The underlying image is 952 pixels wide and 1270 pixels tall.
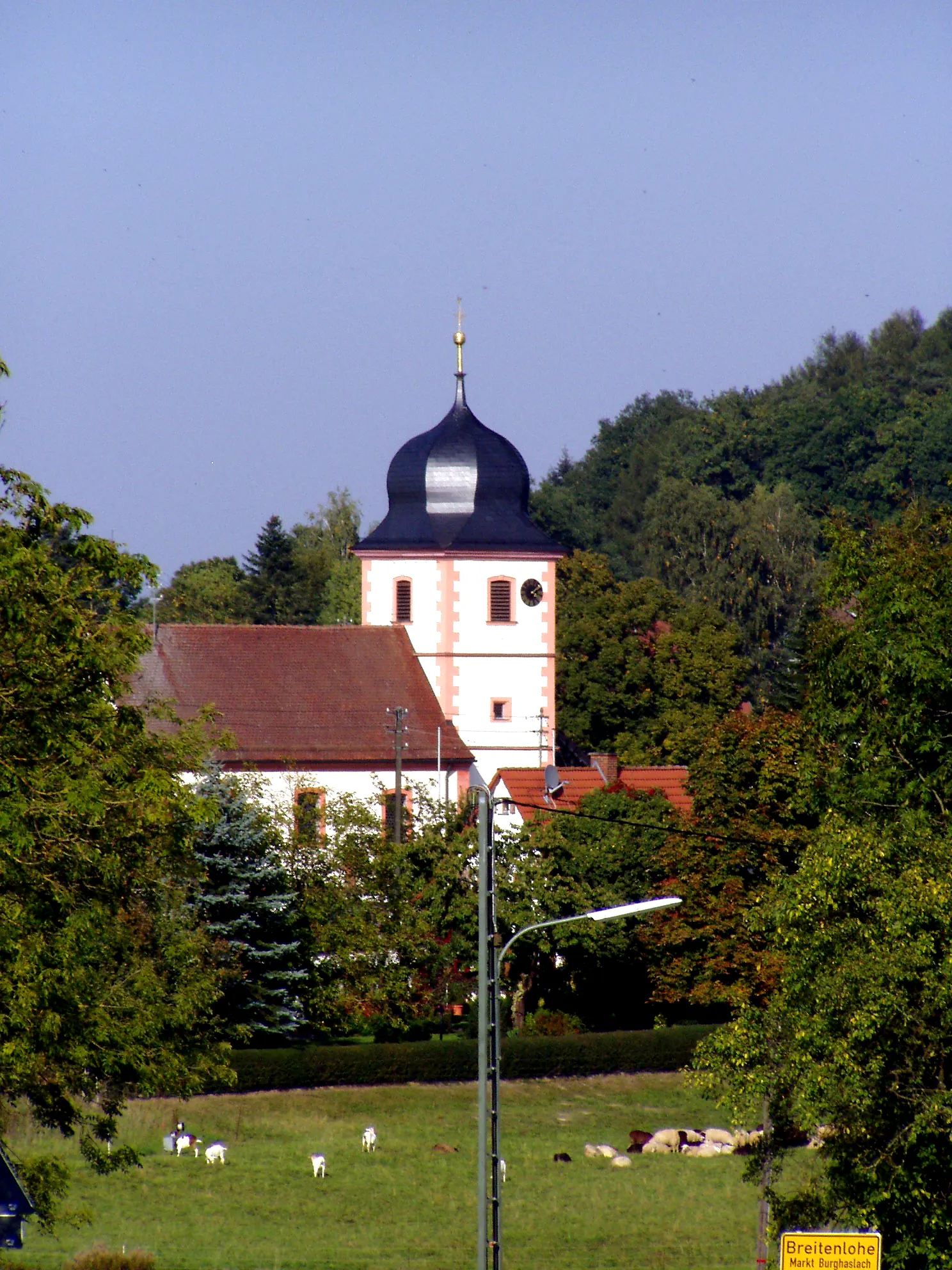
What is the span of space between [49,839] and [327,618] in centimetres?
7869

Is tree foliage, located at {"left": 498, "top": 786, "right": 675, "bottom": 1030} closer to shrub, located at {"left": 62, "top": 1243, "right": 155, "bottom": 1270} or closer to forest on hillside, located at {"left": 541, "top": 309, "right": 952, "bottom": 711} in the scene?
shrub, located at {"left": 62, "top": 1243, "right": 155, "bottom": 1270}

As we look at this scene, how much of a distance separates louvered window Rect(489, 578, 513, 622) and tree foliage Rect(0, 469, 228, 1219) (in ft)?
117

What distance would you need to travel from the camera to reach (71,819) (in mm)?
20016

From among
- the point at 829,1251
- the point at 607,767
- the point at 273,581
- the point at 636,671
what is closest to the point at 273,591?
the point at 273,581

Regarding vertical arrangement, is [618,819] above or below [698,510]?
below

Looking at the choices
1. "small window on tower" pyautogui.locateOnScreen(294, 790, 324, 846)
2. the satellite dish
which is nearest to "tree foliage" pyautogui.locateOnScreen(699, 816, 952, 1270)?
"small window on tower" pyautogui.locateOnScreen(294, 790, 324, 846)

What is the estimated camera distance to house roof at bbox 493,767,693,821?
50.6 meters

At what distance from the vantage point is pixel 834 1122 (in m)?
20.0

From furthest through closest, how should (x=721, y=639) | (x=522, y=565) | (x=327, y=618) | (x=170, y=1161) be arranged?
(x=327, y=618)
(x=721, y=639)
(x=522, y=565)
(x=170, y=1161)

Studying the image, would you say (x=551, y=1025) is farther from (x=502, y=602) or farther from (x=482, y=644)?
(x=502, y=602)

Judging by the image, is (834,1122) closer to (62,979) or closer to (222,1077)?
(62,979)

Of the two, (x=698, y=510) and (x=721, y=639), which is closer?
(x=721, y=639)

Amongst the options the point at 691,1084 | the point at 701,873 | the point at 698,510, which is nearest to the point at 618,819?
the point at 701,873

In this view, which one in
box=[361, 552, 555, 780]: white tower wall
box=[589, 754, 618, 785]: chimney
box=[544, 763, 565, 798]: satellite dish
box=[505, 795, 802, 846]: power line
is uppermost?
box=[361, 552, 555, 780]: white tower wall
